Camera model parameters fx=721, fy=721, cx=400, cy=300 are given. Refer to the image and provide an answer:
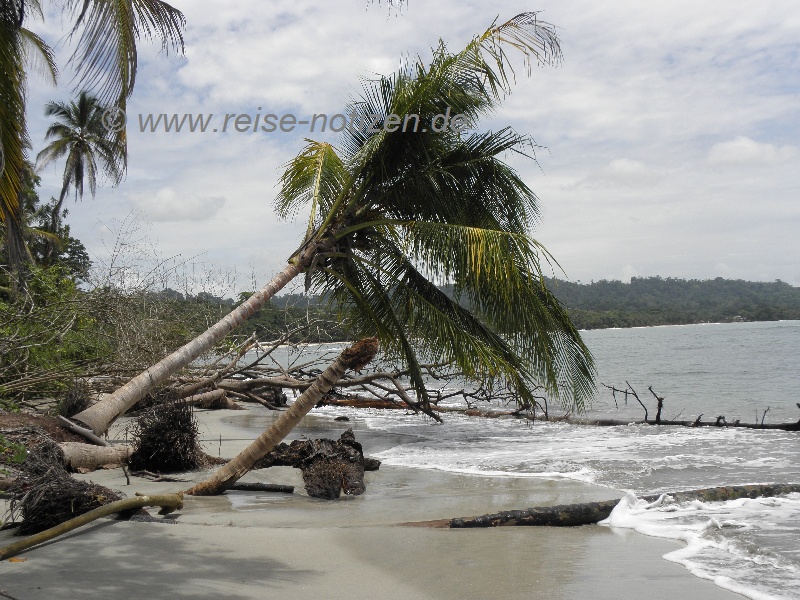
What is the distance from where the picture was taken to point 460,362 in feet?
27.7

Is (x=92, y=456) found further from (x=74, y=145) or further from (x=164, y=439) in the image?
(x=74, y=145)

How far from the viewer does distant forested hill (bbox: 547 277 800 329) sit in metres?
88.3

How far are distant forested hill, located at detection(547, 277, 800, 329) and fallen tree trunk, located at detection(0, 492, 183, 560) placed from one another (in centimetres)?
7851

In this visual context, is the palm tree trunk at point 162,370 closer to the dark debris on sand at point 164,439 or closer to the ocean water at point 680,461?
the dark debris on sand at point 164,439

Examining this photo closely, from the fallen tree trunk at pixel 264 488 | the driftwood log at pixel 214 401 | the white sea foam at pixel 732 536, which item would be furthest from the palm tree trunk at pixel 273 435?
the driftwood log at pixel 214 401

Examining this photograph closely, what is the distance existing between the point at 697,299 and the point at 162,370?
10023cm

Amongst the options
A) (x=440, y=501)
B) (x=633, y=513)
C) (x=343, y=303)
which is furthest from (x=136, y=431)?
(x=633, y=513)

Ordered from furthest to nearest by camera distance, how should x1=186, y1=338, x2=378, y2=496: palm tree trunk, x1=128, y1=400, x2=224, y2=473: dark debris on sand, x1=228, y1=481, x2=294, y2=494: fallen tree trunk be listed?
1. x1=128, y1=400, x2=224, y2=473: dark debris on sand
2. x1=228, y1=481, x2=294, y2=494: fallen tree trunk
3. x1=186, y1=338, x2=378, y2=496: palm tree trunk

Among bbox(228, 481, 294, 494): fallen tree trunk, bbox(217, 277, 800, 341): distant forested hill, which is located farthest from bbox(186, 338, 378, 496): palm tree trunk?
bbox(217, 277, 800, 341): distant forested hill

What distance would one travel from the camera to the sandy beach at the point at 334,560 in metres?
4.18

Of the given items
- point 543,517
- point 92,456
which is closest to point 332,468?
point 543,517

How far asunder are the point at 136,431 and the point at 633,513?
6261mm

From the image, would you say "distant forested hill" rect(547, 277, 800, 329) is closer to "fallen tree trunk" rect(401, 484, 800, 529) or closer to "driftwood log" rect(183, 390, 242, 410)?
"driftwood log" rect(183, 390, 242, 410)
